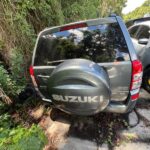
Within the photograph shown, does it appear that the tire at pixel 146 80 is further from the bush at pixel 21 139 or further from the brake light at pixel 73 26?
the bush at pixel 21 139

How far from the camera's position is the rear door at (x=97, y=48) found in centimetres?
237

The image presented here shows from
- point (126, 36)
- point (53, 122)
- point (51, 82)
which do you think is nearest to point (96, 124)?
point (53, 122)

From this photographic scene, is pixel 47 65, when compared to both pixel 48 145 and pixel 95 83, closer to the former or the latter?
pixel 95 83

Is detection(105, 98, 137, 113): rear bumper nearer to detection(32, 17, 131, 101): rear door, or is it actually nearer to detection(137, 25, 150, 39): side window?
detection(32, 17, 131, 101): rear door

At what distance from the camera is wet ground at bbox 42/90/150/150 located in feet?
8.74

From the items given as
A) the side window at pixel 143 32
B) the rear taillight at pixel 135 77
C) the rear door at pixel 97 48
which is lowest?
the side window at pixel 143 32

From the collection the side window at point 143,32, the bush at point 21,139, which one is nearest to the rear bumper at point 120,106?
the bush at point 21,139

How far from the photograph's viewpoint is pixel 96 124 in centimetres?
306

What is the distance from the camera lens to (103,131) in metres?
2.91

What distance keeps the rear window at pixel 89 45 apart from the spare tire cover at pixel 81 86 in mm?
238

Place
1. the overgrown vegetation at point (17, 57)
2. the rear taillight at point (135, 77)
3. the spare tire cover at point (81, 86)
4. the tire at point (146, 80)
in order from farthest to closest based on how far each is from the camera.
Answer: the tire at point (146, 80), the overgrown vegetation at point (17, 57), the rear taillight at point (135, 77), the spare tire cover at point (81, 86)

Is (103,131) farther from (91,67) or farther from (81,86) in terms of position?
(91,67)

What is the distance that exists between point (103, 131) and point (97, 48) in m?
1.22

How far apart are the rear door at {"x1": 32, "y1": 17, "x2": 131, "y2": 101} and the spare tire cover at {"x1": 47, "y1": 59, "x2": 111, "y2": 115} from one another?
7.3 inches
